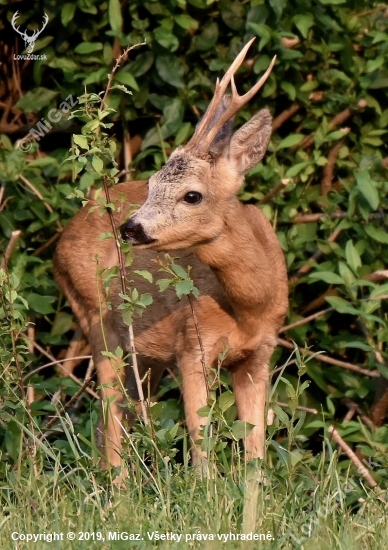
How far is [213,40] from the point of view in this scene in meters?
6.75

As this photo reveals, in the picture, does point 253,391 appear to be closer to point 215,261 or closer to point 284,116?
point 215,261

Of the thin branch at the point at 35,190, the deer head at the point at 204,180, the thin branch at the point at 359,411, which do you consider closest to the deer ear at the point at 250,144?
the deer head at the point at 204,180

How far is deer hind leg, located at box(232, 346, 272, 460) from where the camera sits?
17.8 feet

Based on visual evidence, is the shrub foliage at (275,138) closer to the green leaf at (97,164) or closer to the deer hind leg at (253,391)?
the deer hind leg at (253,391)

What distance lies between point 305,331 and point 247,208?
146cm

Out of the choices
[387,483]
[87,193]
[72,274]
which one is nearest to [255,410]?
[387,483]

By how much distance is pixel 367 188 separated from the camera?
252 inches

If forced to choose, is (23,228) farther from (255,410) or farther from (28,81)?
(255,410)

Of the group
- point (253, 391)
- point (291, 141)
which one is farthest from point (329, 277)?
point (253, 391)

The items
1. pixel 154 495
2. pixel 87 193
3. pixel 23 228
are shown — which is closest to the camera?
pixel 154 495

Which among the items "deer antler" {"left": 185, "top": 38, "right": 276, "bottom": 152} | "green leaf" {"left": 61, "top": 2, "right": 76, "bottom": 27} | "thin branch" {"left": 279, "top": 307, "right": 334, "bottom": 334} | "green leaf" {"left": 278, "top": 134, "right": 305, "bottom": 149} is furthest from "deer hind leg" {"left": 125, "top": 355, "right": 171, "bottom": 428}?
"green leaf" {"left": 61, "top": 2, "right": 76, "bottom": 27}

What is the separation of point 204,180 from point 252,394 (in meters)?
1.03

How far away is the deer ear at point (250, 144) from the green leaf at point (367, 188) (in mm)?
1234

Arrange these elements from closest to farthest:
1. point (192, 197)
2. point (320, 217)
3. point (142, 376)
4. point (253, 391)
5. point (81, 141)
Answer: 1. point (81, 141)
2. point (192, 197)
3. point (253, 391)
4. point (142, 376)
5. point (320, 217)
